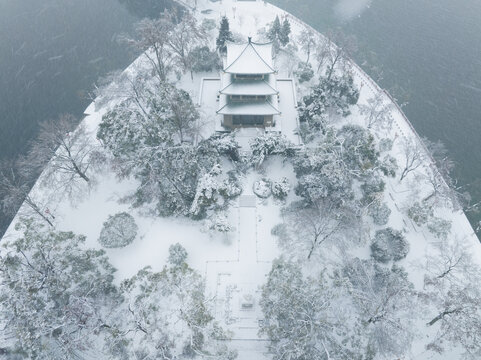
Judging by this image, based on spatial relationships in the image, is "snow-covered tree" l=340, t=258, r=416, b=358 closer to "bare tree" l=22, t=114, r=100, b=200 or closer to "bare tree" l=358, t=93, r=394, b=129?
"bare tree" l=358, t=93, r=394, b=129

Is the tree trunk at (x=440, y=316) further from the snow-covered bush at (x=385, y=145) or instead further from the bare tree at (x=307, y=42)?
the bare tree at (x=307, y=42)

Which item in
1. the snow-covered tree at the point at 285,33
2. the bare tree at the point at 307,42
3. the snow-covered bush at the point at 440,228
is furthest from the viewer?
the snow-covered tree at the point at 285,33

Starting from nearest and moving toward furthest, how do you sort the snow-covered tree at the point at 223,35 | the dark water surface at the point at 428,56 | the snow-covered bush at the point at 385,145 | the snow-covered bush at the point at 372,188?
the snow-covered bush at the point at 372,188, the snow-covered bush at the point at 385,145, the dark water surface at the point at 428,56, the snow-covered tree at the point at 223,35

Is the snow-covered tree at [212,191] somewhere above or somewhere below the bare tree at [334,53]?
below

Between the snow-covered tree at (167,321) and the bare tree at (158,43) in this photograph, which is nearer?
the snow-covered tree at (167,321)

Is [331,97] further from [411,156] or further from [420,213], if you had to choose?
[420,213]

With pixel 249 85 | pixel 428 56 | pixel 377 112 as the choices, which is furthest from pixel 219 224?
pixel 428 56

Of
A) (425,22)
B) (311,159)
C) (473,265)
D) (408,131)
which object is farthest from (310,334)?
(425,22)

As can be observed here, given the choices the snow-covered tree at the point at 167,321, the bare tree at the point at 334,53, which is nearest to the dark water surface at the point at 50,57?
the snow-covered tree at the point at 167,321
